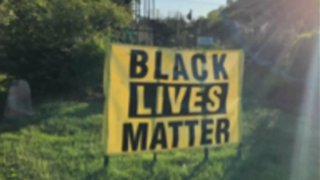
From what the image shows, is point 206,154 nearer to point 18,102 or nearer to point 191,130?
point 191,130

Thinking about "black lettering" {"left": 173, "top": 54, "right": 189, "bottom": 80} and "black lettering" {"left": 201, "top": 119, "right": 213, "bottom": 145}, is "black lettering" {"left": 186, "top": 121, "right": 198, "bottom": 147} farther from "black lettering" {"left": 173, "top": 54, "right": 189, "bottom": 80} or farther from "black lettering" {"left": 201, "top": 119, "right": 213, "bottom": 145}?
"black lettering" {"left": 173, "top": 54, "right": 189, "bottom": 80}

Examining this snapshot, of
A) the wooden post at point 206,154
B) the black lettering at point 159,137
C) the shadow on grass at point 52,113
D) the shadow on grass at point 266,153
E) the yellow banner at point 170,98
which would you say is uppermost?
the yellow banner at point 170,98

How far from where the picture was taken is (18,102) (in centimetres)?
845

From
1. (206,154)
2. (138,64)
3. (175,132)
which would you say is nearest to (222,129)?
(206,154)

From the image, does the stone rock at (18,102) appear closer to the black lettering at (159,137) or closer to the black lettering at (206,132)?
the black lettering at (159,137)

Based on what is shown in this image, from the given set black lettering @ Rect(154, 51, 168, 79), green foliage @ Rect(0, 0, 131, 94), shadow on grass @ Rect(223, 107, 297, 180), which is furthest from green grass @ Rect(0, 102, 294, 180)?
green foliage @ Rect(0, 0, 131, 94)

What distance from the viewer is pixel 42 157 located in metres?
6.21

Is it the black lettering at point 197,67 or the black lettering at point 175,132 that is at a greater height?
the black lettering at point 197,67

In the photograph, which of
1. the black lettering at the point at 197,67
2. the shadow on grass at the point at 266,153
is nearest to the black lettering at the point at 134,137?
the black lettering at the point at 197,67

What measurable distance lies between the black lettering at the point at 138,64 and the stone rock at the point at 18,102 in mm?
2960

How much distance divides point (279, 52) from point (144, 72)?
9.02 m

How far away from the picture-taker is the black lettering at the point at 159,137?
619 centimetres

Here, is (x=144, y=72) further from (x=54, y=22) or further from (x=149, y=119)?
(x=54, y=22)

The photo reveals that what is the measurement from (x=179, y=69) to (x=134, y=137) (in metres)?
0.93
